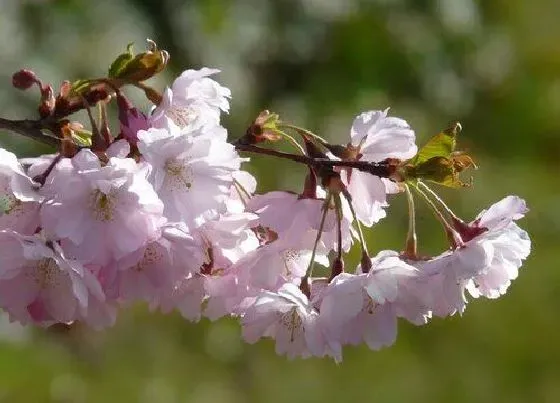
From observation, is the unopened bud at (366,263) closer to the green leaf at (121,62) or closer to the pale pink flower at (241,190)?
the pale pink flower at (241,190)

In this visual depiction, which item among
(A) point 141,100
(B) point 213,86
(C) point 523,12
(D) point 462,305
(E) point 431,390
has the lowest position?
(E) point 431,390

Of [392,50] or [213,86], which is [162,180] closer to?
[213,86]

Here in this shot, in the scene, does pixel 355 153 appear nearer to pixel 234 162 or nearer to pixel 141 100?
pixel 234 162

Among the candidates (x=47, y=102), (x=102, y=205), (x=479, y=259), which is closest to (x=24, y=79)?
(x=47, y=102)

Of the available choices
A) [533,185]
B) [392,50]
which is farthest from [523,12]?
[392,50]

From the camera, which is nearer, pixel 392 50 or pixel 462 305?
pixel 462 305

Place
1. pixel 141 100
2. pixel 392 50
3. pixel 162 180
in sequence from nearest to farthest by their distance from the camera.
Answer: pixel 162 180 → pixel 141 100 → pixel 392 50

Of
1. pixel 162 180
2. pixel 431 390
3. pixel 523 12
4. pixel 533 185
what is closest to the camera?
pixel 162 180

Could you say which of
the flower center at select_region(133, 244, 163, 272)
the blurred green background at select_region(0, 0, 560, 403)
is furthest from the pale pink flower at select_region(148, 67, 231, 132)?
the blurred green background at select_region(0, 0, 560, 403)

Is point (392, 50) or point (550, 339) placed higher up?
point (392, 50)
